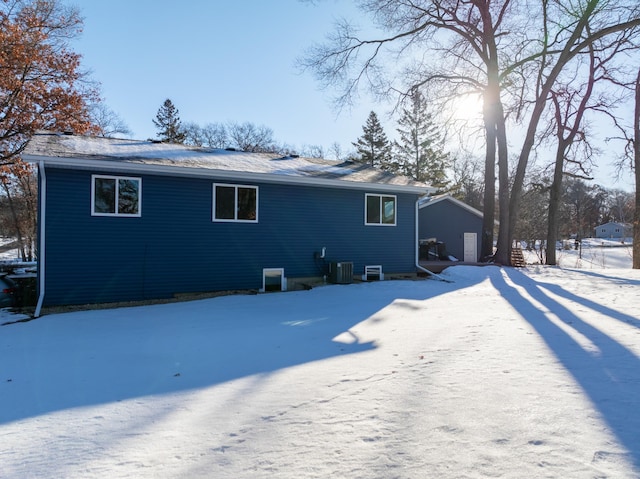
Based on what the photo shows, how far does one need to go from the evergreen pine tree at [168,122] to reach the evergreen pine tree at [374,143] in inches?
631

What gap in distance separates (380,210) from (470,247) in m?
12.2

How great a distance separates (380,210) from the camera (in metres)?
12.7

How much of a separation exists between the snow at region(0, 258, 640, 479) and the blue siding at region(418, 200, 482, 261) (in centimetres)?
1462

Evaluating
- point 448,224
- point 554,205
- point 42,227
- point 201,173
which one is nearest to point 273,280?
point 201,173

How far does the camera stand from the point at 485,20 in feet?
58.1

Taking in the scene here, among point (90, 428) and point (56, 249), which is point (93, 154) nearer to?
point (56, 249)

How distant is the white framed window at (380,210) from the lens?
40.9 feet

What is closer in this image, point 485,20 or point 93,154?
point 93,154

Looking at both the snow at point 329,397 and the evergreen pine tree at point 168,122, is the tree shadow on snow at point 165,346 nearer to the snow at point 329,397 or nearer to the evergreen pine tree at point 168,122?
the snow at point 329,397

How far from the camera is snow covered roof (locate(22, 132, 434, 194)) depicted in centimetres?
869

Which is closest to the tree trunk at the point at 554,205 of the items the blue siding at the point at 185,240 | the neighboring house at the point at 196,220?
the neighboring house at the point at 196,220

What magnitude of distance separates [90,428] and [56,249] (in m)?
7.01

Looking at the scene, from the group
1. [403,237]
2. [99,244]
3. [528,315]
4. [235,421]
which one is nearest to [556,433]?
[235,421]

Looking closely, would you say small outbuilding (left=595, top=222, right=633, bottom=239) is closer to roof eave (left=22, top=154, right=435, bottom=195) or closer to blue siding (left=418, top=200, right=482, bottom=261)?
blue siding (left=418, top=200, right=482, bottom=261)
